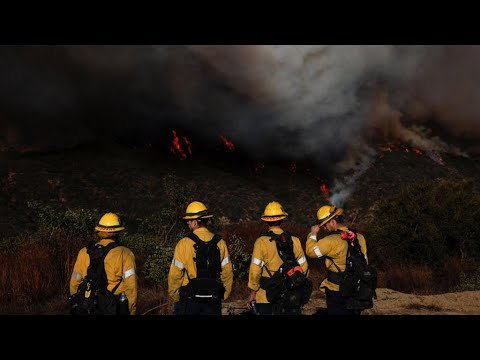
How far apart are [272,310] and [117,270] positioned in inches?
86.3

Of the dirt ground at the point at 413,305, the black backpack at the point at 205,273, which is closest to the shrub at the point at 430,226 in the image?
the dirt ground at the point at 413,305

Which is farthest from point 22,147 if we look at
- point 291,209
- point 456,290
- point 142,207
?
point 456,290

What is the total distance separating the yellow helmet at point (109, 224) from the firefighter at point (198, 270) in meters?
0.87

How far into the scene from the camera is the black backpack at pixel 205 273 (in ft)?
16.4

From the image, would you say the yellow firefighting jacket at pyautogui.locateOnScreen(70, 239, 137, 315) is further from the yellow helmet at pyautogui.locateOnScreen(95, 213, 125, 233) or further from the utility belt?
the utility belt

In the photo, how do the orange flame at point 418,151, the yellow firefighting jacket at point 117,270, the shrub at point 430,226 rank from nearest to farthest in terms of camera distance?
the yellow firefighting jacket at point 117,270 < the shrub at point 430,226 < the orange flame at point 418,151

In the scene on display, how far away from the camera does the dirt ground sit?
33.2 ft

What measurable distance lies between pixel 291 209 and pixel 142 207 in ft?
89.4

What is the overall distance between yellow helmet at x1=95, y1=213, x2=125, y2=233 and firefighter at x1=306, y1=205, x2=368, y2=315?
2.73 meters

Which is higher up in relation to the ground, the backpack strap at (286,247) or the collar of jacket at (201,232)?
the collar of jacket at (201,232)

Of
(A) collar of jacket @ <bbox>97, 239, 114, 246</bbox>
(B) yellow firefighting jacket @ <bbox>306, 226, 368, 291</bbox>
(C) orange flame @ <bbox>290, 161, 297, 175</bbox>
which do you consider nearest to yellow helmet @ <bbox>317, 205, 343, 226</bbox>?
(B) yellow firefighting jacket @ <bbox>306, 226, 368, 291</bbox>

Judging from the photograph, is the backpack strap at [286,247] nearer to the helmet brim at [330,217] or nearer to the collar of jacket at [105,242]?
the helmet brim at [330,217]

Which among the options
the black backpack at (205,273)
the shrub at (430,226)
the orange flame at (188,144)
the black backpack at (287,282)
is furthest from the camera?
the orange flame at (188,144)

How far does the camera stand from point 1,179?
65250 mm
